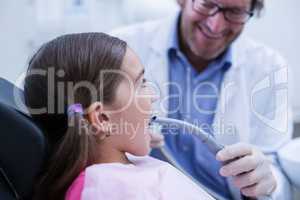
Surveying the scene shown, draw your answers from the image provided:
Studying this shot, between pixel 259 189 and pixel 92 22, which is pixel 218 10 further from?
pixel 92 22

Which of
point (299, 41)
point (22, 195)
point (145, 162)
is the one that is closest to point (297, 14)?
point (299, 41)

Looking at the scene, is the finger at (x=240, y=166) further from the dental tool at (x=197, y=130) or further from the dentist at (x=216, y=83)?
the dentist at (x=216, y=83)

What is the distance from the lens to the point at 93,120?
83 cm

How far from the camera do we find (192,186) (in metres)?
0.87

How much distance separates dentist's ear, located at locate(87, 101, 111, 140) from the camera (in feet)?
2.71

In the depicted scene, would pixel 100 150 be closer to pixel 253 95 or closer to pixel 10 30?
pixel 253 95

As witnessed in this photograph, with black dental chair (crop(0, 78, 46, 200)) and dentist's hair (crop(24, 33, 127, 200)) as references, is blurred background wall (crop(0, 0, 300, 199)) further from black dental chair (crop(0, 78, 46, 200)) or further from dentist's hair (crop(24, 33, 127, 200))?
black dental chair (crop(0, 78, 46, 200))

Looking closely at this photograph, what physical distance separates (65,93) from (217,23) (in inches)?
25.3

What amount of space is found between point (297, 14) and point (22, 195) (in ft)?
5.35

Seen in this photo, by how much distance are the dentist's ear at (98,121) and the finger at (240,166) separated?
309 mm

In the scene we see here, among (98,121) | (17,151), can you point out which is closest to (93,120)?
(98,121)

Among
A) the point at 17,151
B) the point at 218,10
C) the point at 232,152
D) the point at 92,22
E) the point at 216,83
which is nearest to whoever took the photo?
the point at 17,151

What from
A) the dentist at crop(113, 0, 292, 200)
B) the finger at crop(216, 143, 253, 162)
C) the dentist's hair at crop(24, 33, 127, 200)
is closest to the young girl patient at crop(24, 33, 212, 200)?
the dentist's hair at crop(24, 33, 127, 200)

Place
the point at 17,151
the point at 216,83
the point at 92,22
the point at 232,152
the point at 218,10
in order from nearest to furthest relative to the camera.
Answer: the point at 17,151, the point at 232,152, the point at 218,10, the point at 216,83, the point at 92,22
